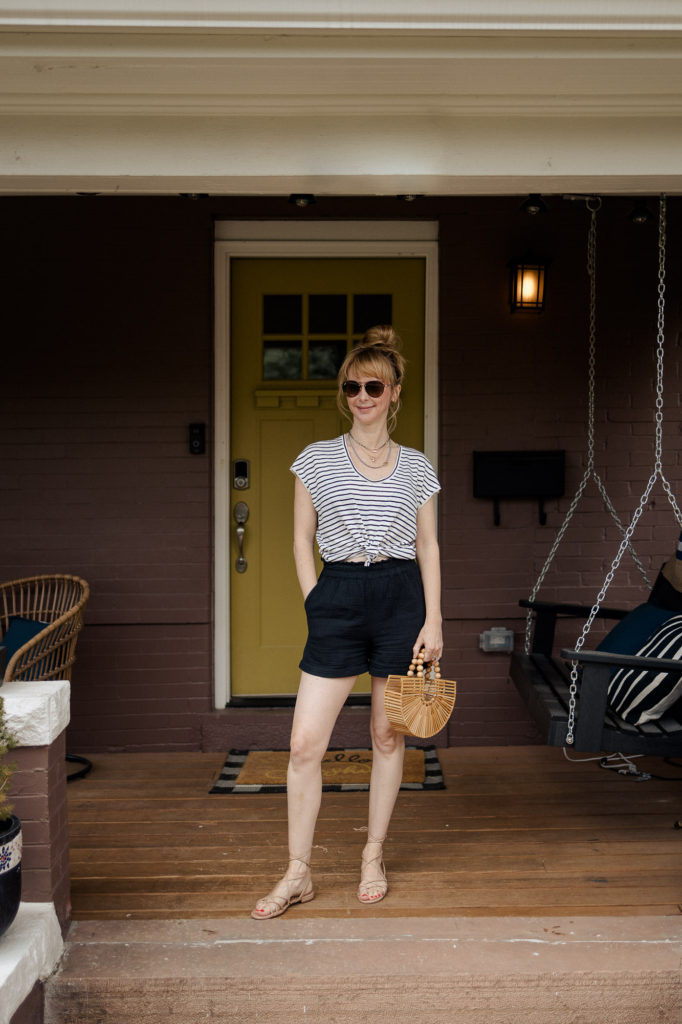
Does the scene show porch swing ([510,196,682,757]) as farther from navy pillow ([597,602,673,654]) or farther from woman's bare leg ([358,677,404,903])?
woman's bare leg ([358,677,404,903])

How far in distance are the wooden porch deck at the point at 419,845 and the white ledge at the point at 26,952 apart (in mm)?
300

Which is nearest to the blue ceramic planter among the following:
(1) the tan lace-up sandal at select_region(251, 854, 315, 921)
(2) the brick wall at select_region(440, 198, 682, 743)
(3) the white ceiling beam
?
(1) the tan lace-up sandal at select_region(251, 854, 315, 921)

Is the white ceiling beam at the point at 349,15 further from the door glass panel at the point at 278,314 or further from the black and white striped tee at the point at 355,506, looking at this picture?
the door glass panel at the point at 278,314

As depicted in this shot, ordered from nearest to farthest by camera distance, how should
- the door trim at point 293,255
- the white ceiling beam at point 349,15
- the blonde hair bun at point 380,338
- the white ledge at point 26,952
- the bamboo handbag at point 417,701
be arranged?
the white ledge at point 26,952, the white ceiling beam at point 349,15, the bamboo handbag at point 417,701, the blonde hair bun at point 380,338, the door trim at point 293,255

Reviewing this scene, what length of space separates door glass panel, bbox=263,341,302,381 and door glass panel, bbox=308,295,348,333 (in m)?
0.13

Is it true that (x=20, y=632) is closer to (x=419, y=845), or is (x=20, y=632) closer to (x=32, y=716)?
(x=32, y=716)

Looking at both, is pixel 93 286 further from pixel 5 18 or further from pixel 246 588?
pixel 5 18

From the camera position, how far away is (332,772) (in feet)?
12.9

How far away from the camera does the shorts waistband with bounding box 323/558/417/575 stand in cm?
263

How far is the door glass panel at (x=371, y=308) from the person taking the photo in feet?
14.5

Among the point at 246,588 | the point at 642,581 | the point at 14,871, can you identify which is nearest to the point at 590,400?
the point at 642,581

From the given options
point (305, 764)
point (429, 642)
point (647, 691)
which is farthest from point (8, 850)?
point (647, 691)

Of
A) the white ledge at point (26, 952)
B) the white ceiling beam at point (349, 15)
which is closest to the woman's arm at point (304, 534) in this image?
the white ledge at point (26, 952)

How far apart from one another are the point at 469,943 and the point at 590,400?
261 cm
